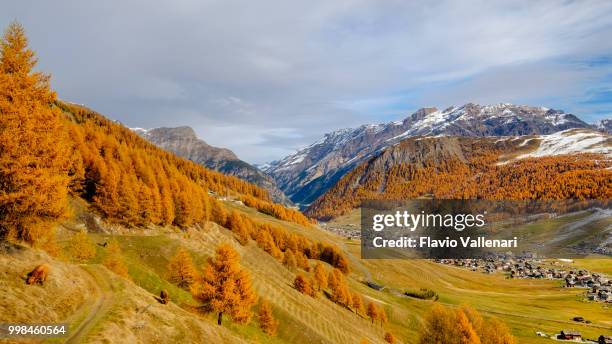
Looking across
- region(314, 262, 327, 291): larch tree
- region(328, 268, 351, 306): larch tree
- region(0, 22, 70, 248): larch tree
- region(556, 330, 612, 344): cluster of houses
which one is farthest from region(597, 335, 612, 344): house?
region(0, 22, 70, 248): larch tree

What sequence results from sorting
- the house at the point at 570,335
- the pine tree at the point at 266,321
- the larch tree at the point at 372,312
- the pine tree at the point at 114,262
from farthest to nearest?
the house at the point at 570,335, the larch tree at the point at 372,312, the pine tree at the point at 266,321, the pine tree at the point at 114,262

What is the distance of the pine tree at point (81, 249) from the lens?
6247 centimetres

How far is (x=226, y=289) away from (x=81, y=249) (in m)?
25.9

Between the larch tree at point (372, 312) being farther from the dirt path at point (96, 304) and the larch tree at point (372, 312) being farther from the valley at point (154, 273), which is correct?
the dirt path at point (96, 304)

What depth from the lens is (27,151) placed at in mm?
31891

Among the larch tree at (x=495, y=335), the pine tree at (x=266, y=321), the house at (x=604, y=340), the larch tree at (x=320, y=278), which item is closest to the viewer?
the pine tree at (x=266, y=321)

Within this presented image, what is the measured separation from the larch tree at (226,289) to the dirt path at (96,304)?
2247 centimetres

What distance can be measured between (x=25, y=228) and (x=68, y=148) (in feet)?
26.2

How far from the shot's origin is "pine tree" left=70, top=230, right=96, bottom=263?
6247cm

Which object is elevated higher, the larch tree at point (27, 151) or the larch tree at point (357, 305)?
the larch tree at point (27, 151)


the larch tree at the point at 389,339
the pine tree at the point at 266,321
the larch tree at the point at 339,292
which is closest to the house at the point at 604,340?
the larch tree at the point at 389,339

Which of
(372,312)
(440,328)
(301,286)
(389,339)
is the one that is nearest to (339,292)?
(372,312)

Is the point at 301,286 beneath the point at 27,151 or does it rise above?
beneath

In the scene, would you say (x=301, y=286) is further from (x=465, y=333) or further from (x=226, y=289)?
(x=226, y=289)
